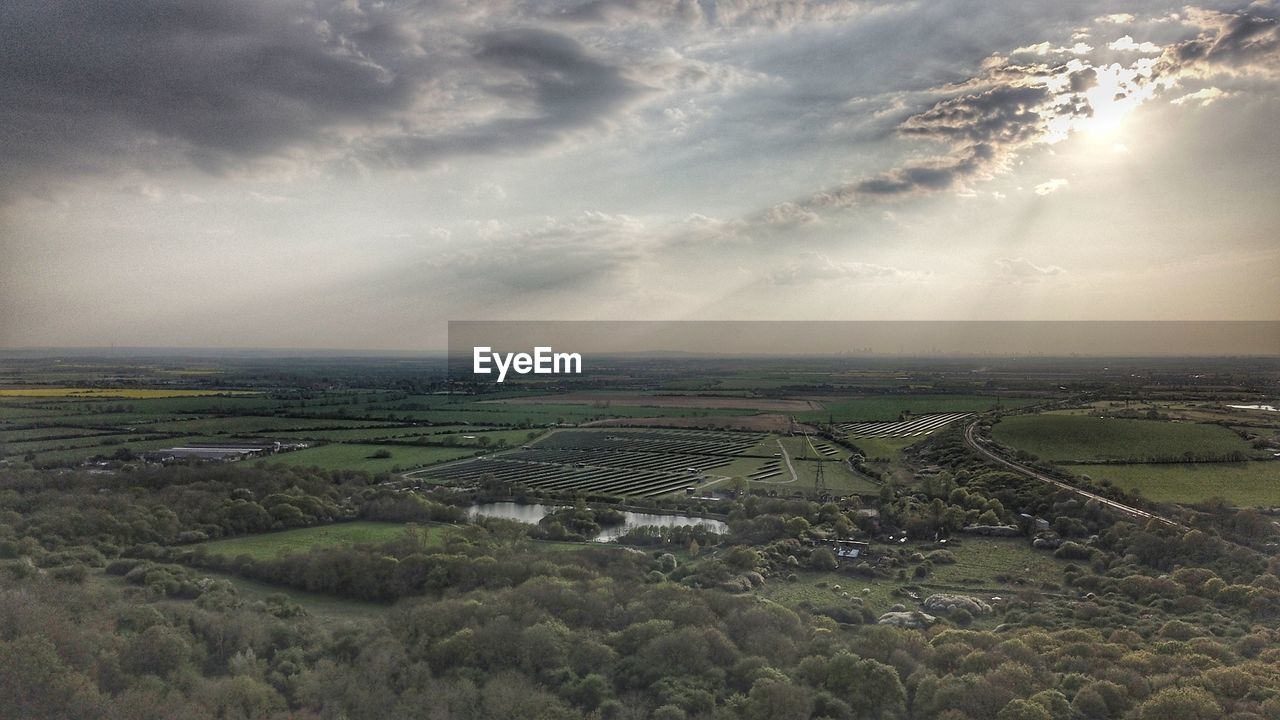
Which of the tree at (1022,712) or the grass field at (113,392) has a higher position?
the grass field at (113,392)

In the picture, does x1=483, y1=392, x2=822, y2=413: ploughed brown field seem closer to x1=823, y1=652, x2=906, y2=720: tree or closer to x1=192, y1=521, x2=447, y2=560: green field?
x1=192, y1=521, x2=447, y2=560: green field

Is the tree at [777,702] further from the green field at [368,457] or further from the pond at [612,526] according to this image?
the green field at [368,457]

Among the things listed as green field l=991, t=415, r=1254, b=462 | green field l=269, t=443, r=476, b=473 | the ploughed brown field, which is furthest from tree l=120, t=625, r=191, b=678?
the ploughed brown field

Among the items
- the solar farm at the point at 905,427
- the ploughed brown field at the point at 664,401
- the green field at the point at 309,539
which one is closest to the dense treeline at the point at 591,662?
the green field at the point at 309,539

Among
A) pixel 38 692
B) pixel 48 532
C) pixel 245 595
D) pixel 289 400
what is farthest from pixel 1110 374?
pixel 289 400

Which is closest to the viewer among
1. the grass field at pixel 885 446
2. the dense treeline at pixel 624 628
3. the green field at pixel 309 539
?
the dense treeline at pixel 624 628

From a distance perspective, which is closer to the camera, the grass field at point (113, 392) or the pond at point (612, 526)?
the pond at point (612, 526)

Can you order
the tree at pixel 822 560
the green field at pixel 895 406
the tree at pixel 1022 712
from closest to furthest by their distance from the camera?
the tree at pixel 1022 712 < the tree at pixel 822 560 < the green field at pixel 895 406

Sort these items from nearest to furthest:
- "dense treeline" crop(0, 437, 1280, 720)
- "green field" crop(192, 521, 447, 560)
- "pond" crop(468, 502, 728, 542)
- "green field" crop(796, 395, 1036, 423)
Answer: "dense treeline" crop(0, 437, 1280, 720), "green field" crop(192, 521, 447, 560), "pond" crop(468, 502, 728, 542), "green field" crop(796, 395, 1036, 423)
